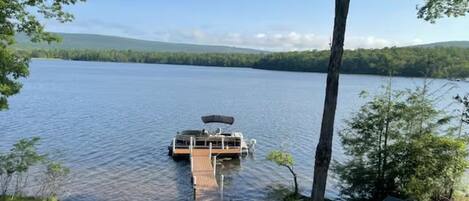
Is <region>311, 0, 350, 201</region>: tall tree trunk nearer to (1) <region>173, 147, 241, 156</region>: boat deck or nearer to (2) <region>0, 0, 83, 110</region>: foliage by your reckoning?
(2) <region>0, 0, 83, 110</region>: foliage

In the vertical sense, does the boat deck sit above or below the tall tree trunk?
below

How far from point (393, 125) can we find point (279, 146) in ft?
57.5

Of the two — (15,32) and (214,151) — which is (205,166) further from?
(15,32)

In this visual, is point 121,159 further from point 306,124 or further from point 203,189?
point 306,124

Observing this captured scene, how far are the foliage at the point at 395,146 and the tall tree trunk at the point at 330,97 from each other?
922 centimetres

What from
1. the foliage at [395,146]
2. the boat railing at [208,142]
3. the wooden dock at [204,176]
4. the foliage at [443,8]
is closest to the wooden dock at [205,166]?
the wooden dock at [204,176]

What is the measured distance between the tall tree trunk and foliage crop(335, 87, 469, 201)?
363 inches

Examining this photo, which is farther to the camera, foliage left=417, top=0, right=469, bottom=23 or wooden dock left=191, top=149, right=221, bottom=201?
wooden dock left=191, top=149, right=221, bottom=201

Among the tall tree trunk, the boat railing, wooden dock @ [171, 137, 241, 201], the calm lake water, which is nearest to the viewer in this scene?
the tall tree trunk

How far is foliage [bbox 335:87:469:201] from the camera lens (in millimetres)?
16484

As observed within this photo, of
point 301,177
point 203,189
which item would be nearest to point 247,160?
point 301,177

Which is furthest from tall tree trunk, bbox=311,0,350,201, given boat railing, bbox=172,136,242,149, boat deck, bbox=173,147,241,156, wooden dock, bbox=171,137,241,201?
boat railing, bbox=172,136,242,149

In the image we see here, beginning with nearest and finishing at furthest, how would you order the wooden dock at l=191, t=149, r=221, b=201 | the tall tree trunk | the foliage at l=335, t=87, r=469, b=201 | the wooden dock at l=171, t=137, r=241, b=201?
the tall tree trunk, the foliage at l=335, t=87, r=469, b=201, the wooden dock at l=191, t=149, r=221, b=201, the wooden dock at l=171, t=137, r=241, b=201

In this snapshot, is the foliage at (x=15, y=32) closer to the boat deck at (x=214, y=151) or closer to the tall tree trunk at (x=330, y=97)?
the tall tree trunk at (x=330, y=97)
